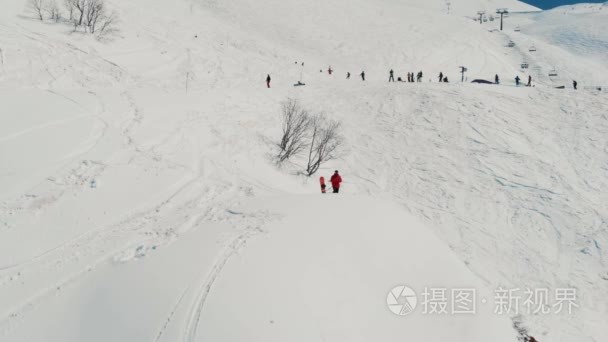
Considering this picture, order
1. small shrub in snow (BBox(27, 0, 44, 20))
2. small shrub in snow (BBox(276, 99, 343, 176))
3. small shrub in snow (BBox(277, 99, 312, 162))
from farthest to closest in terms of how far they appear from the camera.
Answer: small shrub in snow (BBox(27, 0, 44, 20)), small shrub in snow (BBox(277, 99, 312, 162)), small shrub in snow (BBox(276, 99, 343, 176))

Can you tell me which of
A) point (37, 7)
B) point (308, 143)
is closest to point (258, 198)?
point (308, 143)

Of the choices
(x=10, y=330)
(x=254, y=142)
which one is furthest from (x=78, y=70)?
(x=10, y=330)

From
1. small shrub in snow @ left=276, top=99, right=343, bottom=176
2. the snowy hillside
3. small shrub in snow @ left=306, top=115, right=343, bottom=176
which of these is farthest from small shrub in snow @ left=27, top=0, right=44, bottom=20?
small shrub in snow @ left=306, top=115, right=343, bottom=176

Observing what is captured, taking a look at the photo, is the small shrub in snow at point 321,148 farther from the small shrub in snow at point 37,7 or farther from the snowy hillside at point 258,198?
the small shrub in snow at point 37,7

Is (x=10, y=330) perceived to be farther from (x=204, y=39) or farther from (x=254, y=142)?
(x=204, y=39)

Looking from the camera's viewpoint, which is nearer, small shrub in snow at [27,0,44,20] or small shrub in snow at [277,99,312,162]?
small shrub in snow at [277,99,312,162]

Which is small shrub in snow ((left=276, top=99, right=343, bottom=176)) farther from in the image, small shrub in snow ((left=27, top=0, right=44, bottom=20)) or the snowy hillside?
small shrub in snow ((left=27, top=0, right=44, bottom=20))

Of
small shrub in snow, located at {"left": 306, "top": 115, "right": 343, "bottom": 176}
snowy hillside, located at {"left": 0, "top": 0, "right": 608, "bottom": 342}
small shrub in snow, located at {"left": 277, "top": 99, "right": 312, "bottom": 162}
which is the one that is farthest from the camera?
small shrub in snow, located at {"left": 277, "top": 99, "right": 312, "bottom": 162}

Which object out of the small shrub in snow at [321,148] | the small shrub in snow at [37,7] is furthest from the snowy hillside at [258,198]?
the small shrub in snow at [37,7]

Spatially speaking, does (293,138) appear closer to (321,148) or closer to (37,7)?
(321,148)
